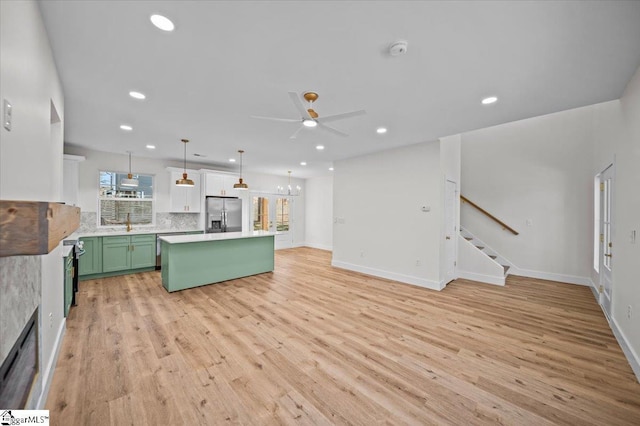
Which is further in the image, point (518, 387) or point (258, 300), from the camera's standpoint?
point (258, 300)

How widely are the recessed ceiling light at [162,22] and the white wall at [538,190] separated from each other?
6.59m

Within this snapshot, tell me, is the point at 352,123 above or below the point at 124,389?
above

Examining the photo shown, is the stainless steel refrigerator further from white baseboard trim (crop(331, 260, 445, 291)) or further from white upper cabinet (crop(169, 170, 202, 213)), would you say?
white baseboard trim (crop(331, 260, 445, 291))

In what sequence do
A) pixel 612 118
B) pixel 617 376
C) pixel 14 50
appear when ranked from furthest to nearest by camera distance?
pixel 612 118 → pixel 617 376 → pixel 14 50

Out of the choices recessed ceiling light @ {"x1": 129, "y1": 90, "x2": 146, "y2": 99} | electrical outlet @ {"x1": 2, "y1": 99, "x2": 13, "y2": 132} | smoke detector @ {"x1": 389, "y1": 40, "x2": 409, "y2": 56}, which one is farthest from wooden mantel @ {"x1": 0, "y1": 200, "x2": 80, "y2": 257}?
recessed ceiling light @ {"x1": 129, "y1": 90, "x2": 146, "y2": 99}

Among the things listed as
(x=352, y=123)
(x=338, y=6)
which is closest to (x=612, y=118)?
(x=352, y=123)

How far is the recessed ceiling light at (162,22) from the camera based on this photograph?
1.72 meters

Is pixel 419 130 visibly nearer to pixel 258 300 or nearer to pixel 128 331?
pixel 258 300

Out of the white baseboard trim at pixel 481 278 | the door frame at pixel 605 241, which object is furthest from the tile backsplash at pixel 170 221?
the door frame at pixel 605 241

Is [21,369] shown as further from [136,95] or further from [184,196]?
[184,196]

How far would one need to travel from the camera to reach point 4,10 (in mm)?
1155

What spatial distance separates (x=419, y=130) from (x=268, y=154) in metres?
3.30

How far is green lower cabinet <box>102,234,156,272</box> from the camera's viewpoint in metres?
5.11

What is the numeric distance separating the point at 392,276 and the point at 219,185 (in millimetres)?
5054
